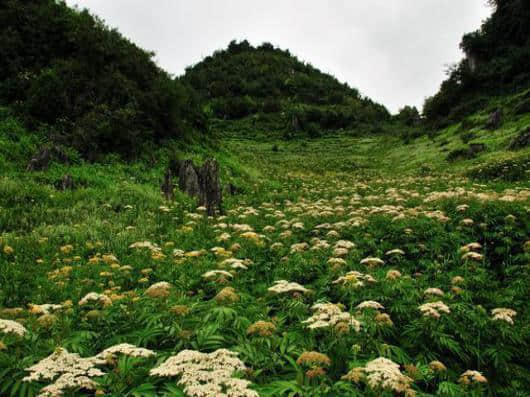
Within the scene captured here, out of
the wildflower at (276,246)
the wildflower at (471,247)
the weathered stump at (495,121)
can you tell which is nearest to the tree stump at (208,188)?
the wildflower at (276,246)

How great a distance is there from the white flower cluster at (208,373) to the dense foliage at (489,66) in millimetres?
48802

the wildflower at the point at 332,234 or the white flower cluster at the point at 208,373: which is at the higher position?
the wildflower at the point at 332,234

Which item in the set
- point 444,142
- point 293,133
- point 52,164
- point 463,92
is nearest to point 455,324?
point 52,164

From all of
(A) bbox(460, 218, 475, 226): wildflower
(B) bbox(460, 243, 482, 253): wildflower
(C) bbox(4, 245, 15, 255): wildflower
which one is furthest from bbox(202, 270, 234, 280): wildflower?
(A) bbox(460, 218, 475, 226): wildflower

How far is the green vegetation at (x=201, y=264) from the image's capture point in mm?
3898

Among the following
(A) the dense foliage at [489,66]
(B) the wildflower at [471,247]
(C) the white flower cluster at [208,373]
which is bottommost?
(C) the white flower cluster at [208,373]

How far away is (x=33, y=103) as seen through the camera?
1881 centimetres

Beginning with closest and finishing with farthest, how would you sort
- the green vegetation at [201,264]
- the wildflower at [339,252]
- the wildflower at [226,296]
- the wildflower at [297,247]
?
the green vegetation at [201,264] < the wildflower at [226,296] < the wildflower at [339,252] < the wildflower at [297,247]

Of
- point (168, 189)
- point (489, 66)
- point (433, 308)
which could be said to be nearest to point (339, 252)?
point (433, 308)

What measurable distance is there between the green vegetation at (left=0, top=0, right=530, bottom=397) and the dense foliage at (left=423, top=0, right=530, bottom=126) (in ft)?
87.3

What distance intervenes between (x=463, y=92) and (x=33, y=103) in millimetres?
51566

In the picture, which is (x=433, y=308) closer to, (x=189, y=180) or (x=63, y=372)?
(x=63, y=372)

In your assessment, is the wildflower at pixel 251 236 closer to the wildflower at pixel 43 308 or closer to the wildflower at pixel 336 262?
the wildflower at pixel 336 262

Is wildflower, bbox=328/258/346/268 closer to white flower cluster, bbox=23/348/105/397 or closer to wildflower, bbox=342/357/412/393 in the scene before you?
wildflower, bbox=342/357/412/393
